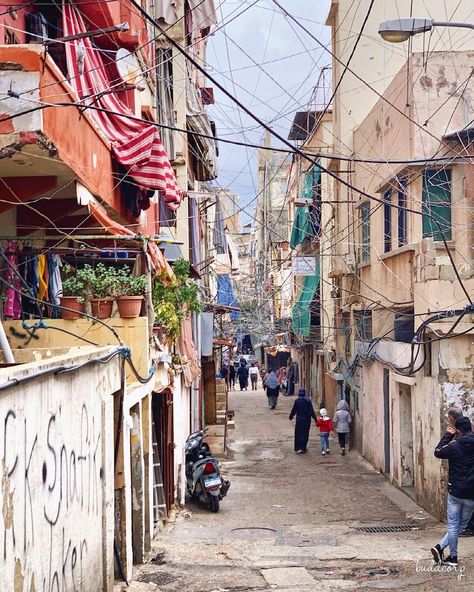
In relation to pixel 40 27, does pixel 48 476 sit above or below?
below

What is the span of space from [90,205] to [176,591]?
14.9 ft

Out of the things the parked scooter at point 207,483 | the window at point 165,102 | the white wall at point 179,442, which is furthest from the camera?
the window at point 165,102

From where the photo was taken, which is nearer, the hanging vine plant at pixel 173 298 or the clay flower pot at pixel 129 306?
the clay flower pot at pixel 129 306

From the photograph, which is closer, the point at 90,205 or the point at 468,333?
the point at 90,205

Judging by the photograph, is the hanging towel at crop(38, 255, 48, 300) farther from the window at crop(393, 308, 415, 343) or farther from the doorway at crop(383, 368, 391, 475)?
the doorway at crop(383, 368, 391, 475)

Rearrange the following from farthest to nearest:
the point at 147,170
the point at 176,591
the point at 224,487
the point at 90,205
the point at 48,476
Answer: the point at 224,487 < the point at 147,170 < the point at 90,205 < the point at 176,591 < the point at 48,476

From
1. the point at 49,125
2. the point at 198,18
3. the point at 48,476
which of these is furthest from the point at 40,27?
the point at 198,18

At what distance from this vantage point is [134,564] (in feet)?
34.3

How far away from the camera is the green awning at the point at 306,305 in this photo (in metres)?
32.2

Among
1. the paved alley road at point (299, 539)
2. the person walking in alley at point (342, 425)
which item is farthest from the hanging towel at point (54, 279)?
the person walking in alley at point (342, 425)

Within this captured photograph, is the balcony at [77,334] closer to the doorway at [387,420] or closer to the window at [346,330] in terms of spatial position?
the doorway at [387,420]

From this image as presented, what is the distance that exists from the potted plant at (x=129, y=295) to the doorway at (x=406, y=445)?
7.61 m

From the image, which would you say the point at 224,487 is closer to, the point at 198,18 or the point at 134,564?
the point at 134,564

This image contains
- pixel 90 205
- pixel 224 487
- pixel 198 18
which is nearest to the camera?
pixel 90 205
